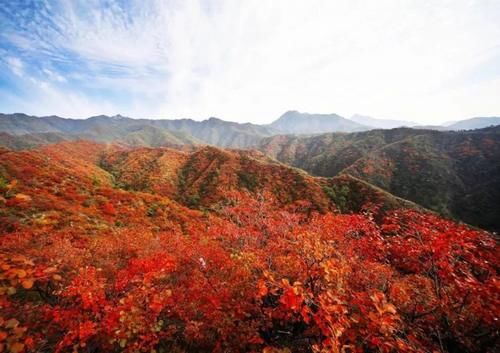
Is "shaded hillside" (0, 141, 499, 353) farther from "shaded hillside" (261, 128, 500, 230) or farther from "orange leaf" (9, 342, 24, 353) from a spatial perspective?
"shaded hillside" (261, 128, 500, 230)

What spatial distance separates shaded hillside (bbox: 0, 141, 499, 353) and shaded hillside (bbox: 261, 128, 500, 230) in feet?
176

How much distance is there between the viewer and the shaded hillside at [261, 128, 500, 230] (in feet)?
170

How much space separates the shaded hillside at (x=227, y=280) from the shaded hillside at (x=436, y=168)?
53.7 meters

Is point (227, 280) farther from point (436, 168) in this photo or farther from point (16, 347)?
point (436, 168)

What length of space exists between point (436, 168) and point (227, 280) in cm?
8193

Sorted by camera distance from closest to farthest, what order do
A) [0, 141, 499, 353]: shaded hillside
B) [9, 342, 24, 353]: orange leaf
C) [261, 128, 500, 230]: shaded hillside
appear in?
[9, 342, 24, 353]: orange leaf
[0, 141, 499, 353]: shaded hillside
[261, 128, 500, 230]: shaded hillside

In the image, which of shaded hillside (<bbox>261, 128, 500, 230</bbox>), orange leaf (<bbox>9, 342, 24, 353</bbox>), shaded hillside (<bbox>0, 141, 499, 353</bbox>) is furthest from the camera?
shaded hillside (<bbox>261, 128, 500, 230</bbox>)

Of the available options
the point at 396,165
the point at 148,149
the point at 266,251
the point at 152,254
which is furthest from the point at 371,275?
the point at 396,165

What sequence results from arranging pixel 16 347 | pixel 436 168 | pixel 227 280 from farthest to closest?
pixel 436 168
pixel 227 280
pixel 16 347

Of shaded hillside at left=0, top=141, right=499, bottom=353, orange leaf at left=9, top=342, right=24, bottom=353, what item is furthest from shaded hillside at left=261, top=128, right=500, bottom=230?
orange leaf at left=9, top=342, right=24, bottom=353

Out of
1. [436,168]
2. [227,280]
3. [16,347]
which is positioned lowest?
[436,168]

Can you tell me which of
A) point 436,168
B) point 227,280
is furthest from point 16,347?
point 436,168

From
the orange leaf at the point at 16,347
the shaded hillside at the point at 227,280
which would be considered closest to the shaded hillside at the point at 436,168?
the shaded hillside at the point at 227,280

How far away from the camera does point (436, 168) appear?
64750 mm
